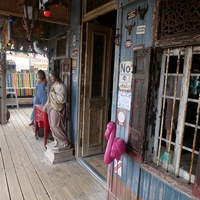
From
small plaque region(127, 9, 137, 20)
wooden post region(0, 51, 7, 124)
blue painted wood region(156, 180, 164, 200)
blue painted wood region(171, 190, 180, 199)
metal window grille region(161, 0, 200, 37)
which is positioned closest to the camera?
metal window grille region(161, 0, 200, 37)

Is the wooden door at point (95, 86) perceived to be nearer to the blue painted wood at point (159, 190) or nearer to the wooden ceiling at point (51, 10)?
the wooden ceiling at point (51, 10)

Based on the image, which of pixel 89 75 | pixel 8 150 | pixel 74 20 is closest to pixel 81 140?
pixel 89 75

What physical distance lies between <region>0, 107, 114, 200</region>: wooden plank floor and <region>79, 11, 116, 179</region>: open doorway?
1.34 ft

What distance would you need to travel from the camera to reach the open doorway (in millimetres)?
3303

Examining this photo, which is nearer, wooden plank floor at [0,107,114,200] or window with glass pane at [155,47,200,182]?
window with glass pane at [155,47,200,182]

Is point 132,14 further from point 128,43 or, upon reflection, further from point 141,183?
point 141,183

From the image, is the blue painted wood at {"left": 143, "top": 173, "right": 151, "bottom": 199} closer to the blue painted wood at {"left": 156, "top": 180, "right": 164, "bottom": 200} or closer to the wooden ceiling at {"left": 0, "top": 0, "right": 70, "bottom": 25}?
the blue painted wood at {"left": 156, "top": 180, "right": 164, "bottom": 200}

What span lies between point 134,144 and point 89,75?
1674 millimetres

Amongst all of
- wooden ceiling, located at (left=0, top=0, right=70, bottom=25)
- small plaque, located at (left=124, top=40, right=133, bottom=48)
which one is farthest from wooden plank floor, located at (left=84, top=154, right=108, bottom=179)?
wooden ceiling, located at (left=0, top=0, right=70, bottom=25)

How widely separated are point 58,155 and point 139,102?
1994 millimetres

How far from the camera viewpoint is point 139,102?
1.98 m

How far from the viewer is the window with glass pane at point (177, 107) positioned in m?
1.62

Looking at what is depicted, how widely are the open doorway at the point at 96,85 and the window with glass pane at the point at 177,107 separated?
159 centimetres

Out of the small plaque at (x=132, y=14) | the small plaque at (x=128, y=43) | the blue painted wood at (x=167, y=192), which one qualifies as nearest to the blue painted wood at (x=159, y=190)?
the blue painted wood at (x=167, y=192)
